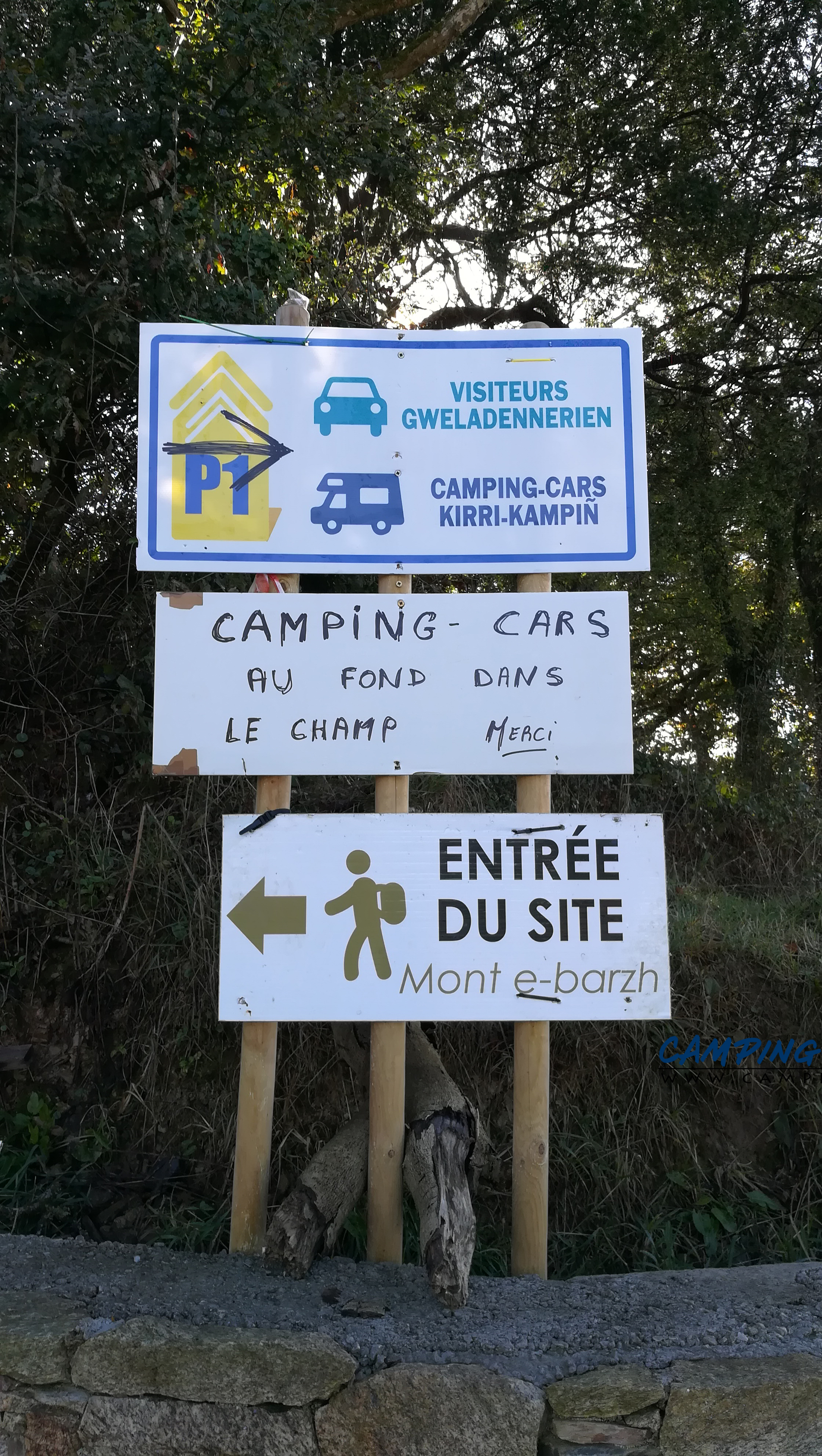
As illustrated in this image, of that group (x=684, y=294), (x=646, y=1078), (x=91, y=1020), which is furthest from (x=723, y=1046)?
(x=684, y=294)

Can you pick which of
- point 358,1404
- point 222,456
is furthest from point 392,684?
point 358,1404

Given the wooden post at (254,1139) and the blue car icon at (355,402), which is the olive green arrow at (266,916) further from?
the blue car icon at (355,402)

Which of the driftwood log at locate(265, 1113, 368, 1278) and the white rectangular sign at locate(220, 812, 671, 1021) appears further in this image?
the white rectangular sign at locate(220, 812, 671, 1021)

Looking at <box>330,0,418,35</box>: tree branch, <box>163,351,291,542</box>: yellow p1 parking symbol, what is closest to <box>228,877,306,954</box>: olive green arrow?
<box>163,351,291,542</box>: yellow p1 parking symbol

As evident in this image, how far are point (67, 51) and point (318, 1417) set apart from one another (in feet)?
16.9

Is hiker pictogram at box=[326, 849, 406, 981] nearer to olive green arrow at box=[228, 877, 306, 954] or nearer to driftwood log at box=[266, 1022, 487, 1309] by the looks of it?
olive green arrow at box=[228, 877, 306, 954]

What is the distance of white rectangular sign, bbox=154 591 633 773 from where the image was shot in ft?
10.1

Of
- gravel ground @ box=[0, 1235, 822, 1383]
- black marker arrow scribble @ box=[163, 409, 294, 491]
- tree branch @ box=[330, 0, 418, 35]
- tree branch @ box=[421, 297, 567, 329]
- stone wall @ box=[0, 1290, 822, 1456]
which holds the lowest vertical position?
stone wall @ box=[0, 1290, 822, 1456]

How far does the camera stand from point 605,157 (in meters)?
7.03

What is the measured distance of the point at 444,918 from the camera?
3006mm

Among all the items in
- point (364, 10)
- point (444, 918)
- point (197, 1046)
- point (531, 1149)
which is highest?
point (364, 10)

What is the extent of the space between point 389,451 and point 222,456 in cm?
54

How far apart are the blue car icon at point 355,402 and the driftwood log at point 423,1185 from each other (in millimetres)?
2132

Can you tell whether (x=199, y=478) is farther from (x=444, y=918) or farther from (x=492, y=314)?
(x=492, y=314)
